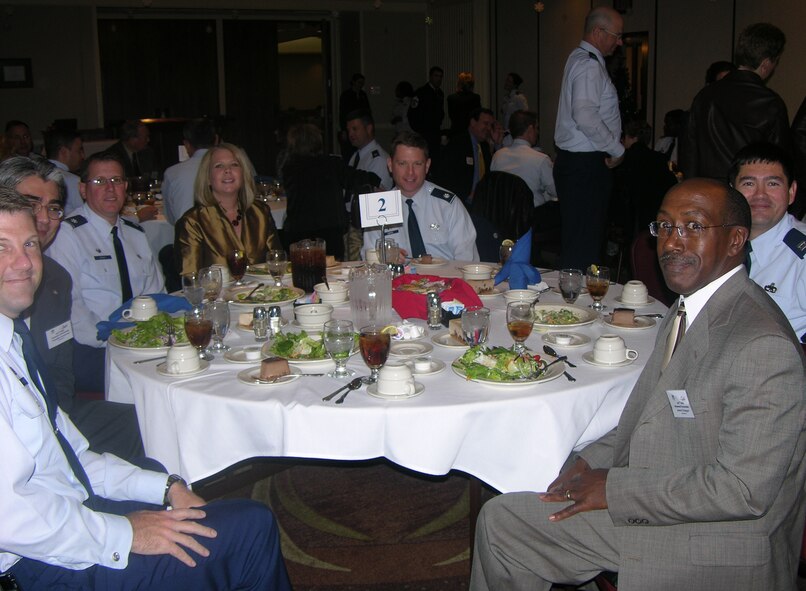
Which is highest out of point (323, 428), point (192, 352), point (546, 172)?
point (546, 172)

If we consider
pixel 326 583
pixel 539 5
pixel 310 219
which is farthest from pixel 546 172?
pixel 539 5

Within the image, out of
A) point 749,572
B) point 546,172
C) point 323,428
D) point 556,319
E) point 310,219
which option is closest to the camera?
point 749,572

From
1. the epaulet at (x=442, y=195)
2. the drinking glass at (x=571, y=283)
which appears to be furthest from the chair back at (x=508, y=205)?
the drinking glass at (x=571, y=283)

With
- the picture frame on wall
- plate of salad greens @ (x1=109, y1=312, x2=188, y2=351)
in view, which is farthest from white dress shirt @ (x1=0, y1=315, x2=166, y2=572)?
the picture frame on wall

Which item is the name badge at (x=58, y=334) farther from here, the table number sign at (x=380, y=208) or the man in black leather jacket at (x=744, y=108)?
the man in black leather jacket at (x=744, y=108)

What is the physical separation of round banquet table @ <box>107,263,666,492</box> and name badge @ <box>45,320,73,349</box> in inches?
20.2

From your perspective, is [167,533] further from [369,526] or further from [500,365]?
[369,526]

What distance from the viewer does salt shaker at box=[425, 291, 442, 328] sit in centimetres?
273

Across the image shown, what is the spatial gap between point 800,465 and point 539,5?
11853mm

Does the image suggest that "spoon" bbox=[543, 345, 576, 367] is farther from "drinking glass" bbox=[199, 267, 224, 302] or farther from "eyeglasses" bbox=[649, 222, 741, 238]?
"drinking glass" bbox=[199, 267, 224, 302]

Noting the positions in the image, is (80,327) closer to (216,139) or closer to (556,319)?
(556,319)

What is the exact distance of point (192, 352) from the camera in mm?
2336

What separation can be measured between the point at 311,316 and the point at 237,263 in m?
0.72

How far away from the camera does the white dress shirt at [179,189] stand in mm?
5750
